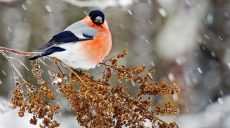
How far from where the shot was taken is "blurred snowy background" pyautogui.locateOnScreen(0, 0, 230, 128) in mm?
6824

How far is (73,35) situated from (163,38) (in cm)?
544

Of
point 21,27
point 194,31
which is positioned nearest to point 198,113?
point 194,31

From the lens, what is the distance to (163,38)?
296 inches

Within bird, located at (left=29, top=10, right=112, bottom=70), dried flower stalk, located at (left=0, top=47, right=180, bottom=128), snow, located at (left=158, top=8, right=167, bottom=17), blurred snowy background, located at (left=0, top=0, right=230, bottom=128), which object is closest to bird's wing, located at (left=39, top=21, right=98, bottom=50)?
bird, located at (left=29, top=10, right=112, bottom=70)

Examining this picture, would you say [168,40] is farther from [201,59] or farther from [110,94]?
[110,94]

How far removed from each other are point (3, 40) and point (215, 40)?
2.47 meters

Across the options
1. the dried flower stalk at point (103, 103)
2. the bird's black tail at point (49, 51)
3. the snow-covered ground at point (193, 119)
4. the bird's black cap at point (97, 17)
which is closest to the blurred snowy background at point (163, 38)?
the snow-covered ground at point (193, 119)

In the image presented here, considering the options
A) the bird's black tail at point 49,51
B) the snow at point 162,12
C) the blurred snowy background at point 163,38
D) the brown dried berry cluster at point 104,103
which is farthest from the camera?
the snow at point 162,12

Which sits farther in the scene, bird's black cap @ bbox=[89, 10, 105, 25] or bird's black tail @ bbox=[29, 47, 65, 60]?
bird's black cap @ bbox=[89, 10, 105, 25]

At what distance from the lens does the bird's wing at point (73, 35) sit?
6.86 ft

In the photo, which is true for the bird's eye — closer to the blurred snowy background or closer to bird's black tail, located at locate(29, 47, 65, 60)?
bird's black tail, located at locate(29, 47, 65, 60)

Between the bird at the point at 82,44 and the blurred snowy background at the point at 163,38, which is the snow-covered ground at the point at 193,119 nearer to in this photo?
the blurred snowy background at the point at 163,38

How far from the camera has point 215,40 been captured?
736cm

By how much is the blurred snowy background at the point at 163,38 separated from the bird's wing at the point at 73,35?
4.26m
